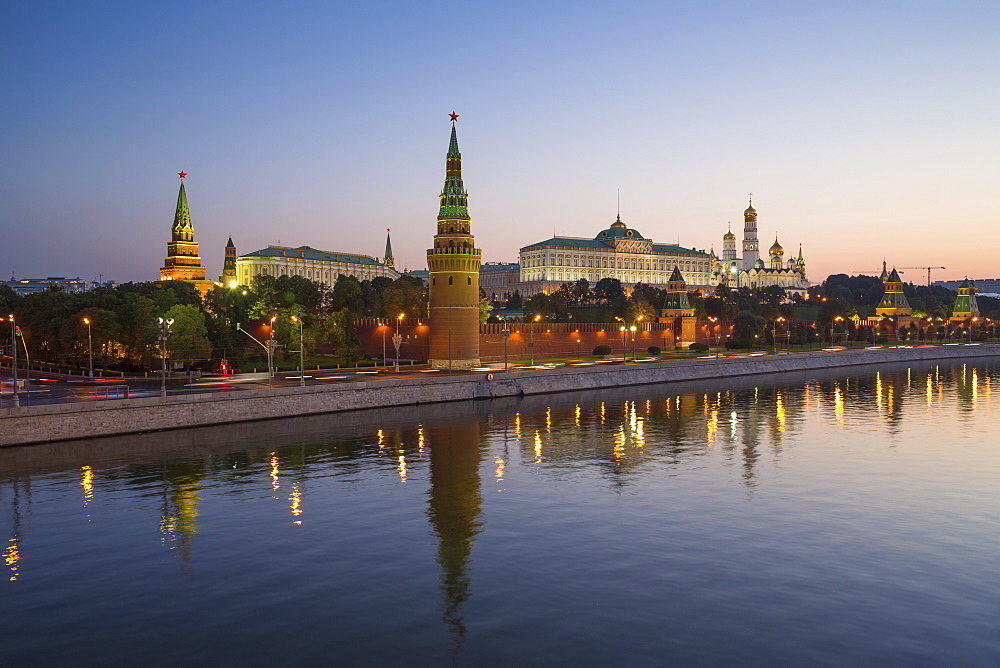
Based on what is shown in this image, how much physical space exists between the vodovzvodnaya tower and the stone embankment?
10.8 metres

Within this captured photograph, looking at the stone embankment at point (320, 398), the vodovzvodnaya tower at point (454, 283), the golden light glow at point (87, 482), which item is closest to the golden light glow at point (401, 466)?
the golden light glow at point (87, 482)

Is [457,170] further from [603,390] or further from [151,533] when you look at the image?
[151,533]

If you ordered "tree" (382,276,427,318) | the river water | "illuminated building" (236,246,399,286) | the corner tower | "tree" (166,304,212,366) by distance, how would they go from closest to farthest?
the river water
"tree" (166,304,212,366)
"tree" (382,276,427,318)
the corner tower
"illuminated building" (236,246,399,286)

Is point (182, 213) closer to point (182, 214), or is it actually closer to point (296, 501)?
point (182, 214)

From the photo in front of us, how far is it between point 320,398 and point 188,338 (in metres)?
20.3

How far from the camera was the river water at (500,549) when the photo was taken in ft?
62.2

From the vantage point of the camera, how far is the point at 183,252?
146125mm

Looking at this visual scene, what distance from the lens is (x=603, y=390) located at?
74.7 meters

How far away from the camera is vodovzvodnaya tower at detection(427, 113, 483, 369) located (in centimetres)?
8000

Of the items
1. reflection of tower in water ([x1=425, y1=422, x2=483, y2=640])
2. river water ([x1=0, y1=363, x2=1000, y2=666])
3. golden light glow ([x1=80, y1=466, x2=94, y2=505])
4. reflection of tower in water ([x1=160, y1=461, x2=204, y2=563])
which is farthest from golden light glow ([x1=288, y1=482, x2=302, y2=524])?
golden light glow ([x1=80, y1=466, x2=94, y2=505])

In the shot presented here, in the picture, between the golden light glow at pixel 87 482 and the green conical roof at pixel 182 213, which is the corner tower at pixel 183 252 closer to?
the green conical roof at pixel 182 213

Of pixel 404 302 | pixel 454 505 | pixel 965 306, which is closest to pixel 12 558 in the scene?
pixel 454 505

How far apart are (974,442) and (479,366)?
1787 inches

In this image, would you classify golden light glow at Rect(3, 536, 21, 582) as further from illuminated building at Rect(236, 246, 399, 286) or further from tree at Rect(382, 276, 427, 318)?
illuminated building at Rect(236, 246, 399, 286)
